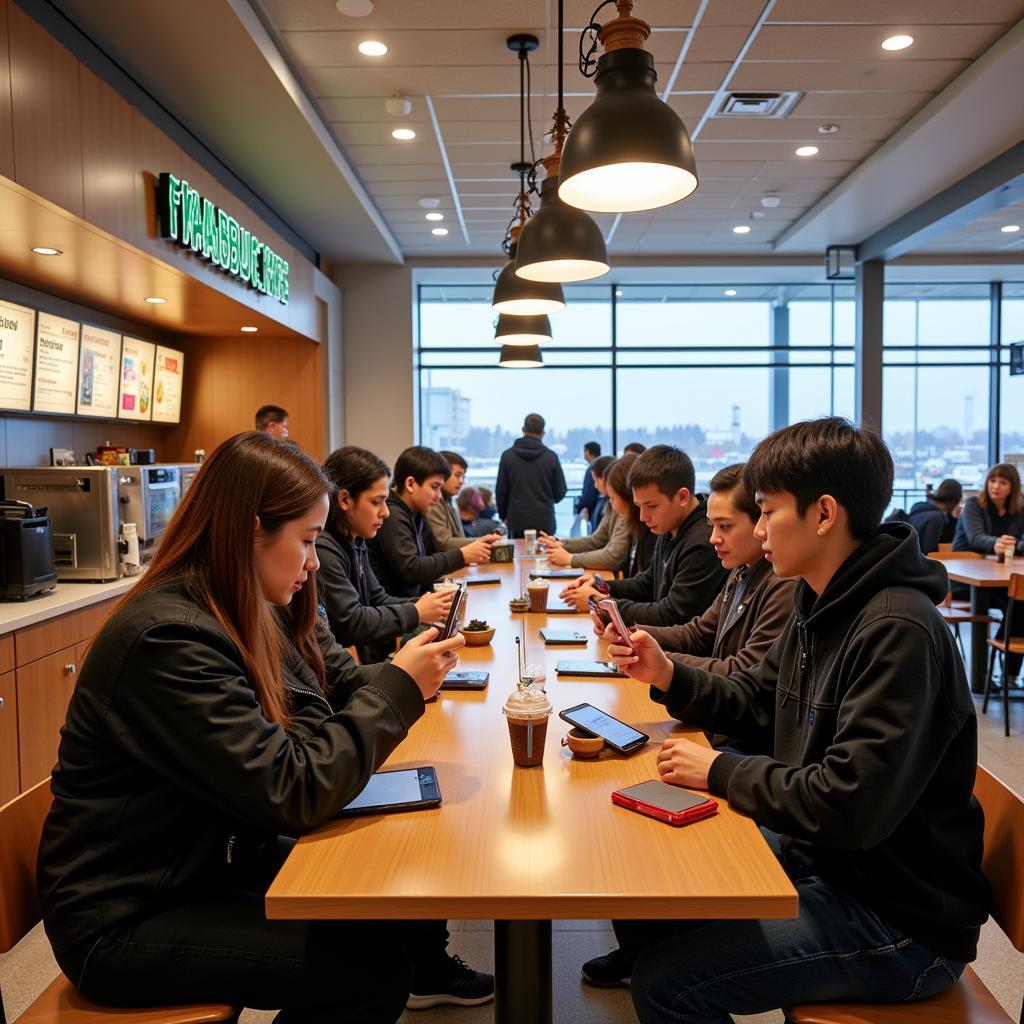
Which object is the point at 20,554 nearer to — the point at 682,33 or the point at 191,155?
the point at 191,155

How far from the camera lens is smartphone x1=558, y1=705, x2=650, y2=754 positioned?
1.70 meters

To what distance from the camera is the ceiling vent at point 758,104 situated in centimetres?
480

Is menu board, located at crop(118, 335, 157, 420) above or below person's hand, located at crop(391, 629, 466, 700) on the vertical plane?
above

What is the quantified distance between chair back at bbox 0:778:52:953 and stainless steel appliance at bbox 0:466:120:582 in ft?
8.55

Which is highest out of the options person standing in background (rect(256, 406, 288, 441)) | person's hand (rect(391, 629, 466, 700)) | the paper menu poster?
the paper menu poster

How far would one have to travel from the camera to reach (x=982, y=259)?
8.92 metres

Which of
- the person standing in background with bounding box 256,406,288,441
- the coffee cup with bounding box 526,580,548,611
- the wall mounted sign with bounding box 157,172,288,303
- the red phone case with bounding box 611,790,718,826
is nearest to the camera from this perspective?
the red phone case with bounding box 611,790,718,826

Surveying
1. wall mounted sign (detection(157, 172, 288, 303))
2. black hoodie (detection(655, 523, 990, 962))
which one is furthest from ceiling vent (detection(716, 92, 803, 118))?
black hoodie (detection(655, 523, 990, 962))

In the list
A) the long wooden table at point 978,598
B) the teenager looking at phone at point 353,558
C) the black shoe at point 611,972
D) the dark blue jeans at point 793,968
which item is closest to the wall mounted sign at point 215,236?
the teenager looking at phone at point 353,558

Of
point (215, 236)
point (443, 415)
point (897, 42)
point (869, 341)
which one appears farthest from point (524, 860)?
point (443, 415)

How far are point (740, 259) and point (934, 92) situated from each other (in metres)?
4.01

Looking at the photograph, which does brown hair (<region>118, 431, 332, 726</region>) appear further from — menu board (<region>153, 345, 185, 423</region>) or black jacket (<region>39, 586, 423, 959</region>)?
menu board (<region>153, 345, 185, 423</region>)

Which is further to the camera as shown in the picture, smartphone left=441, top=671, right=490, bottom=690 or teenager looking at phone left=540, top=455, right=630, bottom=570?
teenager looking at phone left=540, top=455, right=630, bottom=570

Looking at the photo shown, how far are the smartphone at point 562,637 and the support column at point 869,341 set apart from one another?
606 centimetres
